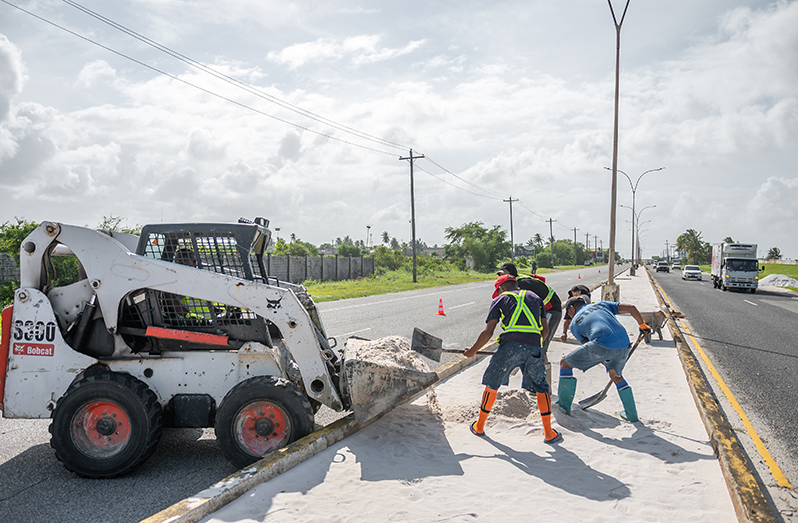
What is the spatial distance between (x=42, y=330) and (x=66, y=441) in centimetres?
96

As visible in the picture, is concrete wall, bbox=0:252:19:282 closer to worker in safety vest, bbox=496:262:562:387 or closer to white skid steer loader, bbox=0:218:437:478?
white skid steer loader, bbox=0:218:437:478

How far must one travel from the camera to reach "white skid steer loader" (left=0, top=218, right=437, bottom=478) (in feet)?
14.9

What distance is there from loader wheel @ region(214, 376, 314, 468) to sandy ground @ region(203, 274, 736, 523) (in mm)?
377

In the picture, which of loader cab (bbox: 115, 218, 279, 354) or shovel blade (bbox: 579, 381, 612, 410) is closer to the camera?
loader cab (bbox: 115, 218, 279, 354)

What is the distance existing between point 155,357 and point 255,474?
59.1 inches

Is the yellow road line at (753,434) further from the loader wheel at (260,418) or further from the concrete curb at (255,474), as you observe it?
the loader wheel at (260,418)

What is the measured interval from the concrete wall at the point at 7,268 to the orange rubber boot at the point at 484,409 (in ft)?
54.3

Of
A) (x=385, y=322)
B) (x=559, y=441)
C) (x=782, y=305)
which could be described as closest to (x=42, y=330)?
(x=559, y=441)

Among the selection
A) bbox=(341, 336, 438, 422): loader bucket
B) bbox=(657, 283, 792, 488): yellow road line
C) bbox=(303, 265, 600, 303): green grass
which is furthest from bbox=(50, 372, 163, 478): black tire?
bbox=(303, 265, 600, 303): green grass

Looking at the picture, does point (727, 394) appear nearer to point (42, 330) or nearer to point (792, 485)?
point (792, 485)

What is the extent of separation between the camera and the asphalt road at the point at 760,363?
19.5ft

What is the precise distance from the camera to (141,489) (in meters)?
4.30

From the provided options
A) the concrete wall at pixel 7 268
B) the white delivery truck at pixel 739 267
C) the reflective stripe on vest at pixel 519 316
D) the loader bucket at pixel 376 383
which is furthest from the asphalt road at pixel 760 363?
the concrete wall at pixel 7 268

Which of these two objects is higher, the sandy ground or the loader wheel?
the loader wheel
